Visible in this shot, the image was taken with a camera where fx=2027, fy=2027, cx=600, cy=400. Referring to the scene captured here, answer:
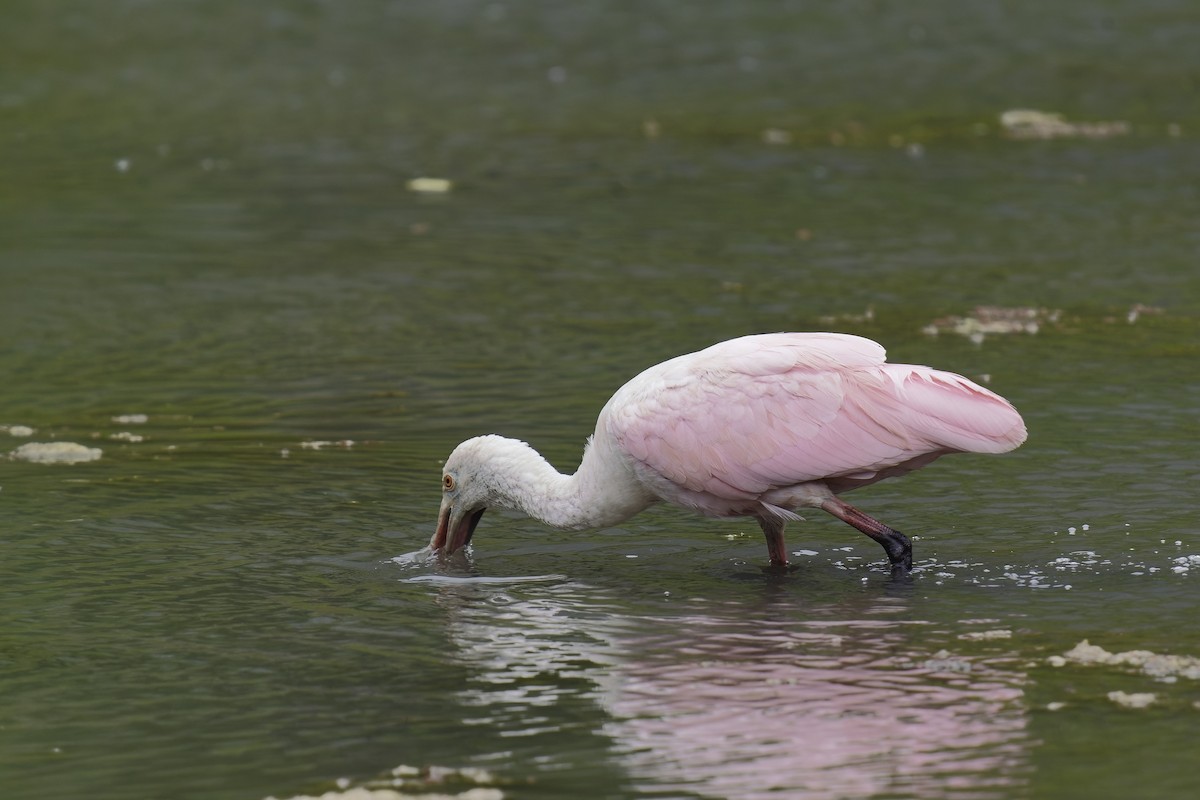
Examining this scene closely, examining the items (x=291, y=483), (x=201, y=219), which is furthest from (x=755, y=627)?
(x=201, y=219)

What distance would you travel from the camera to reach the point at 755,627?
24.3 feet

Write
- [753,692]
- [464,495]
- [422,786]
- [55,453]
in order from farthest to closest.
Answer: [55,453], [464,495], [753,692], [422,786]

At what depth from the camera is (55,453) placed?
10.6 metres

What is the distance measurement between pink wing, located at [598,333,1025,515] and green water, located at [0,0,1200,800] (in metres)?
0.44

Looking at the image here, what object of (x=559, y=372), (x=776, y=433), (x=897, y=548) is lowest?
(x=897, y=548)

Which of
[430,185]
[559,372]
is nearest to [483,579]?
[559,372]

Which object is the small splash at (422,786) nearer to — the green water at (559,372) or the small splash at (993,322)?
the green water at (559,372)

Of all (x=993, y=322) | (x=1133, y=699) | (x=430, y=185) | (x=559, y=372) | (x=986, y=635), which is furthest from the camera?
(x=430, y=185)

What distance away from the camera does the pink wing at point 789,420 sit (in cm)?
798

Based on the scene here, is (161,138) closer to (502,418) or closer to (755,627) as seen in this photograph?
(502,418)

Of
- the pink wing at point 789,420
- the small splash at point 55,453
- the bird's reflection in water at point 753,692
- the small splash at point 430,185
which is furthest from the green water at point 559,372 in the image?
the pink wing at point 789,420

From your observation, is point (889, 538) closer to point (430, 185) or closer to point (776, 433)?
point (776, 433)

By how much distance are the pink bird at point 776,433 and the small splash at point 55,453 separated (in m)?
3.26

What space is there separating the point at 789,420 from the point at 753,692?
1.85 m
